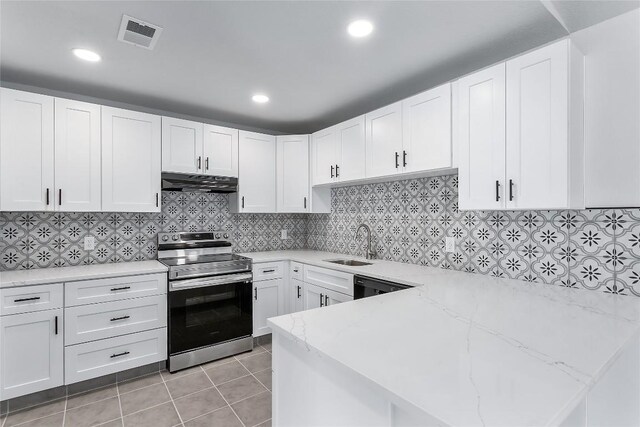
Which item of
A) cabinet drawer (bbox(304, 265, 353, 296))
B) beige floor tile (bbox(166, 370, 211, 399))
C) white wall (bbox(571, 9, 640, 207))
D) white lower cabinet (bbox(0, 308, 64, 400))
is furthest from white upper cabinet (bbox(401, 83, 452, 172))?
white lower cabinet (bbox(0, 308, 64, 400))

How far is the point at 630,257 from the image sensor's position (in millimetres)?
1685

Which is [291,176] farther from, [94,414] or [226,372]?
[94,414]

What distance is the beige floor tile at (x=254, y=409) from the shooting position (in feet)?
6.90

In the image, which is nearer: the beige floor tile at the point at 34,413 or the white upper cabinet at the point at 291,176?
the beige floor tile at the point at 34,413

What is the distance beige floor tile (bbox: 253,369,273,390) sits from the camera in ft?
8.34

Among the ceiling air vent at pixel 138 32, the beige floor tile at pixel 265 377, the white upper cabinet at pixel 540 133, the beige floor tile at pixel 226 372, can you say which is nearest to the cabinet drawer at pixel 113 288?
the beige floor tile at pixel 226 372

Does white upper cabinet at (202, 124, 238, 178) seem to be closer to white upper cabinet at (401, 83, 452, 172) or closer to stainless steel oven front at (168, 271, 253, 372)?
stainless steel oven front at (168, 271, 253, 372)

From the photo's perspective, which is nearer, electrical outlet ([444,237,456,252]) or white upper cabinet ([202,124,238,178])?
electrical outlet ([444,237,456,252])

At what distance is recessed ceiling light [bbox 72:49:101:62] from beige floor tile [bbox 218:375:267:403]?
8.39 feet

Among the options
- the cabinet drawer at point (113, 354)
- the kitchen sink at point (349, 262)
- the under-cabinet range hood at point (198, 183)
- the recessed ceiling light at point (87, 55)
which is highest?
the recessed ceiling light at point (87, 55)

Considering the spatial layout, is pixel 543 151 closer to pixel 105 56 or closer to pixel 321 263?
pixel 321 263

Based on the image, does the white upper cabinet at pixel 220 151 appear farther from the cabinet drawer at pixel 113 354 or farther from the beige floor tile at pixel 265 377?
the beige floor tile at pixel 265 377

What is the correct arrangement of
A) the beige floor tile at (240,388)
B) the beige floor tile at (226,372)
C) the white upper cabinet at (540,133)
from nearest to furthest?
1. the white upper cabinet at (540,133)
2. the beige floor tile at (240,388)
3. the beige floor tile at (226,372)

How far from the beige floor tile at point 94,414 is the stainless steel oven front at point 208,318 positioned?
1.68 feet
